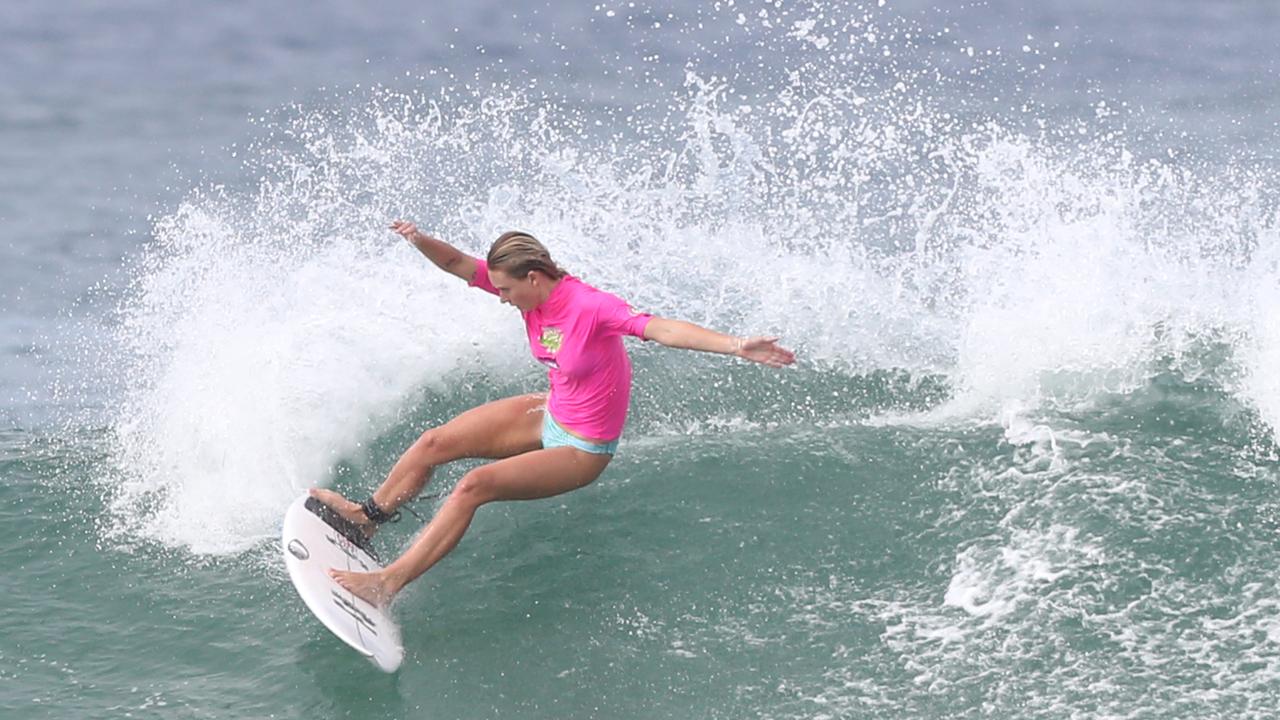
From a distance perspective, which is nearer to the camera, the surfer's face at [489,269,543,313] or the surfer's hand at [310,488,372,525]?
the surfer's face at [489,269,543,313]

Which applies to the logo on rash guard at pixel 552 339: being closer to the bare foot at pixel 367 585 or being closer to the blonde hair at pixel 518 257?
the blonde hair at pixel 518 257

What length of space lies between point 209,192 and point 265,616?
10552 millimetres

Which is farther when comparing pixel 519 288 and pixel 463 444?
pixel 463 444

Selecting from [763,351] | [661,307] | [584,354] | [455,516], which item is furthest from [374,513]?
[661,307]

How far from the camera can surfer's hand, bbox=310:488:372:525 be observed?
738cm

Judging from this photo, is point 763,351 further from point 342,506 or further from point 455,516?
point 342,506

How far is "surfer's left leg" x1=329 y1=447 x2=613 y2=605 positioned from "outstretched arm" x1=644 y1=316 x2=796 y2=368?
0.84 metres

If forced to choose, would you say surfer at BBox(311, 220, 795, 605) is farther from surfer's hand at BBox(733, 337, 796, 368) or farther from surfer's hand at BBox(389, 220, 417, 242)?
surfer's hand at BBox(733, 337, 796, 368)

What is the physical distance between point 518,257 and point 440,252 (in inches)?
26.9

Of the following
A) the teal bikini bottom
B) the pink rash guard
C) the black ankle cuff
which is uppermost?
the pink rash guard

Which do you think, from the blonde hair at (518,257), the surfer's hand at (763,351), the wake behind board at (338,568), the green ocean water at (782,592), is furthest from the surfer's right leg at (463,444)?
the surfer's hand at (763,351)

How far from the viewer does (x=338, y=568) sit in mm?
7043

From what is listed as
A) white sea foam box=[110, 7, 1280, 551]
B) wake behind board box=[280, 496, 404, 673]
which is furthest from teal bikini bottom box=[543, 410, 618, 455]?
white sea foam box=[110, 7, 1280, 551]

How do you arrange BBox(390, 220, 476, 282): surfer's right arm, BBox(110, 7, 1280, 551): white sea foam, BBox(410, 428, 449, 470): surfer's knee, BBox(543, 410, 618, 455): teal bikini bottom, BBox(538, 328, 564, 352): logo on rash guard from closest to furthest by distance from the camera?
BBox(538, 328, 564, 352): logo on rash guard → BBox(543, 410, 618, 455): teal bikini bottom → BBox(390, 220, 476, 282): surfer's right arm → BBox(410, 428, 449, 470): surfer's knee → BBox(110, 7, 1280, 551): white sea foam
